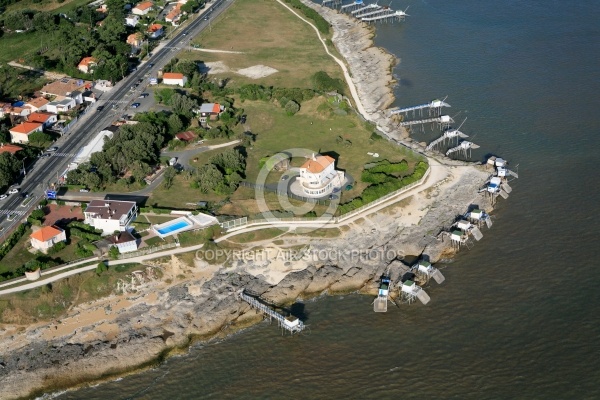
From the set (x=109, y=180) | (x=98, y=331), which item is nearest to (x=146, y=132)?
(x=109, y=180)

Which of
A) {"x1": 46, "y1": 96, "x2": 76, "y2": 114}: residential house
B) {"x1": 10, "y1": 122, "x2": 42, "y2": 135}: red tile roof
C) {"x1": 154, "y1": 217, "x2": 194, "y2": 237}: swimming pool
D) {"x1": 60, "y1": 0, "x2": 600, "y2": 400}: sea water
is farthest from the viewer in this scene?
{"x1": 46, "y1": 96, "x2": 76, "y2": 114}: residential house

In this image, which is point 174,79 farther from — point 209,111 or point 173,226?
point 173,226

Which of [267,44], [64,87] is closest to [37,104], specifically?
[64,87]

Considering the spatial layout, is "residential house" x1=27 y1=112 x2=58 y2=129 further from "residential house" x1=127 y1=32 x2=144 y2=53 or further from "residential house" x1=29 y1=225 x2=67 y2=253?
"residential house" x1=127 y1=32 x2=144 y2=53

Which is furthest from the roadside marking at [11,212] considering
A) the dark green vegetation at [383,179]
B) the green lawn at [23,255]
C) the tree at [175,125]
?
the dark green vegetation at [383,179]

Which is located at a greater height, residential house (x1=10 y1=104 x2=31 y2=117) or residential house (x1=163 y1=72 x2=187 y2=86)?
residential house (x1=163 y1=72 x2=187 y2=86)

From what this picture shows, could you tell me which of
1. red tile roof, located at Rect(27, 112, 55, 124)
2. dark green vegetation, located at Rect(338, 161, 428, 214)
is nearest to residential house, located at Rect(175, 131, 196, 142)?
red tile roof, located at Rect(27, 112, 55, 124)

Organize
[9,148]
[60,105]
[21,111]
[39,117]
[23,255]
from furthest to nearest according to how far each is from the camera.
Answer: [60,105] < [21,111] < [39,117] < [9,148] < [23,255]
